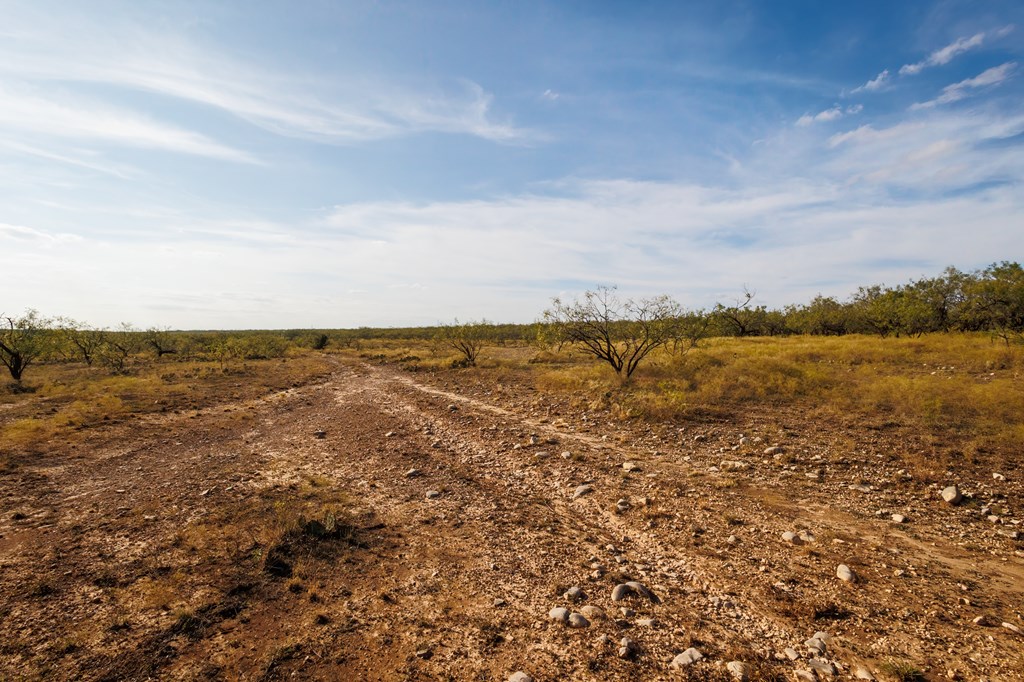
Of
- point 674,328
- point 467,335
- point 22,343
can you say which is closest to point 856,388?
point 674,328

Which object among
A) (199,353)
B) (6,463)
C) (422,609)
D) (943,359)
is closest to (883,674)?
(422,609)

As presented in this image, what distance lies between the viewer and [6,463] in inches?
462

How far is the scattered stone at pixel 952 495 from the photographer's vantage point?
26.2 feet

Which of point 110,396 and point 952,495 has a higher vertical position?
point 952,495

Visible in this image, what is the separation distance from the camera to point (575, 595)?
5.76 m

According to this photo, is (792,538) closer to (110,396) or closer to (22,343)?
(110,396)

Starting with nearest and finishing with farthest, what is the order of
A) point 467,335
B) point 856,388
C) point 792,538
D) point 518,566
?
1. point 518,566
2. point 792,538
3. point 856,388
4. point 467,335

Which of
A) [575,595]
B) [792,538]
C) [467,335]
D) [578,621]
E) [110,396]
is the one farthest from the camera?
[467,335]

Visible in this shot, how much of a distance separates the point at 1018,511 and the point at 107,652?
13.6 meters

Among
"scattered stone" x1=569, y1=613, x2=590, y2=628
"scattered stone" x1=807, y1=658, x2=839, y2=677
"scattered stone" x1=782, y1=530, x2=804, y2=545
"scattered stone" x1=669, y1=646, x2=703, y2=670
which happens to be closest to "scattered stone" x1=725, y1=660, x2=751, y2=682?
"scattered stone" x1=669, y1=646, x2=703, y2=670

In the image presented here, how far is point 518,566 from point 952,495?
8.17m

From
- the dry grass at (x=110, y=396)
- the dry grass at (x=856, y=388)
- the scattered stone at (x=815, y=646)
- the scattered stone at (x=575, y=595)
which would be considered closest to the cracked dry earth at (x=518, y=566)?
the scattered stone at (x=815, y=646)

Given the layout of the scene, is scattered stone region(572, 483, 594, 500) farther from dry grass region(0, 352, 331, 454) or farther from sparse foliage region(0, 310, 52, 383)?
sparse foliage region(0, 310, 52, 383)

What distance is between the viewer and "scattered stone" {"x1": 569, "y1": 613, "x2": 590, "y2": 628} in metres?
5.20
